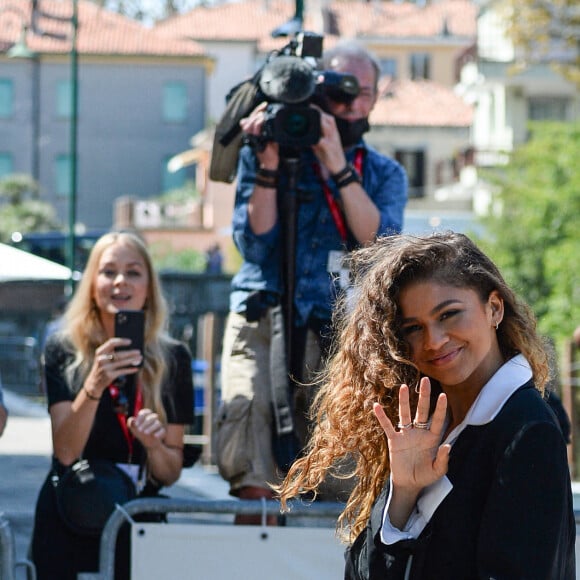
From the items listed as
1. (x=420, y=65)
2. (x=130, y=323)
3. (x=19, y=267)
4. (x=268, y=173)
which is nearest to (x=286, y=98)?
(x=268, y=173)

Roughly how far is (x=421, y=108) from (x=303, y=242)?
185ft

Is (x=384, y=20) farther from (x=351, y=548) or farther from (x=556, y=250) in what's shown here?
(x=351, y=548)

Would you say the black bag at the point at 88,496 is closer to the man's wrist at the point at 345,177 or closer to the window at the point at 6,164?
the man's wrist at the point at 345,177

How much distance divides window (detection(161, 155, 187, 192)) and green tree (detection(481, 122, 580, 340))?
120ft

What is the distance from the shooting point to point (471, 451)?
303 centimetres

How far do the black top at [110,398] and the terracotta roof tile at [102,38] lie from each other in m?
56.1

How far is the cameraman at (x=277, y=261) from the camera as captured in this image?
17.0 feet

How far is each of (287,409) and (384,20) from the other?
6929 cm

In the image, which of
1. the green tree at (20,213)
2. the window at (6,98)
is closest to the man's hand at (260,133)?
the green tree at (20,213)

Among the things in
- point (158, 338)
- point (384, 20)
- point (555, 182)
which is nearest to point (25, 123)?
point (384, 20)

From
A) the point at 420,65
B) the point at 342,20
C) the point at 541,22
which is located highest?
the point at 342,20

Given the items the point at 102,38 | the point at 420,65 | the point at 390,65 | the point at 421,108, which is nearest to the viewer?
the point at 421,108

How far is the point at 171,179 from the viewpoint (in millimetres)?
63344

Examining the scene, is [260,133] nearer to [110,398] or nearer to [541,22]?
[110,398]
